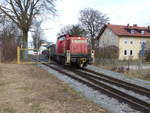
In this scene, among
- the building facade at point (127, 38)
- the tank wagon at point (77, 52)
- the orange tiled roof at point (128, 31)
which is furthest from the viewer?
the orange tiled roof at point (128, 31)

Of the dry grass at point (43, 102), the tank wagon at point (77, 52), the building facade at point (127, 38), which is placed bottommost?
the dry grass at point (43, 102)

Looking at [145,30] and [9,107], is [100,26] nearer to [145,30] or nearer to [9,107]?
[145,30]

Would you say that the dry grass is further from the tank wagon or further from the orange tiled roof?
the orange tiled roof

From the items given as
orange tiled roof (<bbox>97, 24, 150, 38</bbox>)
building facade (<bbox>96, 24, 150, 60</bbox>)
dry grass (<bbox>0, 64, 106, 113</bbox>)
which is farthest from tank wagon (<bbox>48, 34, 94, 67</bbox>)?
orange tiled roof (<bbox>97, 24, 150, 38</bbox>)

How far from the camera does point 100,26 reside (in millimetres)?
60656

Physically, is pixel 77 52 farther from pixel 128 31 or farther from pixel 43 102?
pixel 128 31

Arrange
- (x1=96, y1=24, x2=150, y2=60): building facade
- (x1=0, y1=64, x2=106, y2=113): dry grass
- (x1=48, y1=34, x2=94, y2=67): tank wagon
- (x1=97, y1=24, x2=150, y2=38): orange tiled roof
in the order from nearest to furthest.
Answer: (x1=0, y1=64, x2=106, y2=113): dry grass → (x1=48, y1=34, x2=94, y2=67): tank wagon → (x1=96, y1=24, x2=150, y2=60): building facade → (x1=97, y1=24, x2=150, y2=38): orange tiled roof

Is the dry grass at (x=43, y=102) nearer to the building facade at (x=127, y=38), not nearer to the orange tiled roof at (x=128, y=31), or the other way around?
the building facade at (x=127, y=38)

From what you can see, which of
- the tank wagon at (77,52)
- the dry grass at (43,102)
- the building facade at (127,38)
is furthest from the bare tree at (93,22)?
the dry grass at (43,102)

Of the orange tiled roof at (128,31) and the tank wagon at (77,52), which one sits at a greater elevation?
the orange tiled roof at (128,31)

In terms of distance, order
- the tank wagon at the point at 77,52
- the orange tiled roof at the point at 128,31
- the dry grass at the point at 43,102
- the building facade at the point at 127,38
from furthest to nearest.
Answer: the orange tiled roof at the point at 128,31
the building facade at the point at 127,38
the tank wagon at the point at 77,52
the dry grass at the point at 43,102

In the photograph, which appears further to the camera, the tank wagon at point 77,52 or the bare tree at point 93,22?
the bare tree at point 93,22

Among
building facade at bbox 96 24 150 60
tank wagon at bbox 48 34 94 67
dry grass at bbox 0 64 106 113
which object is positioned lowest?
dry grass at bbox 0 64 106 113

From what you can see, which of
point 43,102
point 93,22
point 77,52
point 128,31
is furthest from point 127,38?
point 43,102
